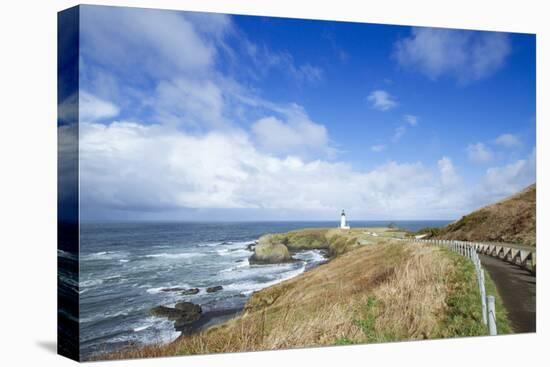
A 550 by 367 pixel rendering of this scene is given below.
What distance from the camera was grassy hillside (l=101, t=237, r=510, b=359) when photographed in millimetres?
9258

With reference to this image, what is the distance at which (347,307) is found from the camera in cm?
970

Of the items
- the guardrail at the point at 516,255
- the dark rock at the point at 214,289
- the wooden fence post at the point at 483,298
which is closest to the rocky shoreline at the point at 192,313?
the dark rock at the point at 214,289

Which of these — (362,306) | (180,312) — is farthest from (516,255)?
(180,312)

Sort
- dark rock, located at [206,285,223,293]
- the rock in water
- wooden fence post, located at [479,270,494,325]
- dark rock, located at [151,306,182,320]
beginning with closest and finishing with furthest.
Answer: dark rock, located at [151,306,182,320]
dark rock, located at [206,285,223,293]
wooden fence post, located at [479,270,494,325]
the rock in water

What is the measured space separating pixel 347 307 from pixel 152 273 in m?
3.46

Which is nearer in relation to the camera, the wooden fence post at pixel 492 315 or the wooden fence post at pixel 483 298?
the wooden fence post at pixel 492 315

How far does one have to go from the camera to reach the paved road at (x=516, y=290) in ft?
34.4

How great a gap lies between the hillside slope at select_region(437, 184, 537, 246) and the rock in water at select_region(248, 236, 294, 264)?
3.34 metres

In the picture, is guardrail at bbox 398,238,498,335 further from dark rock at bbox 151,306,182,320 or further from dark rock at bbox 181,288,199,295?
dark rock at bbox 151,306,182,320

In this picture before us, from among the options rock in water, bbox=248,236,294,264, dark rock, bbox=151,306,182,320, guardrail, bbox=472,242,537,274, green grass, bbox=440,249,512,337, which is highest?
rock in water, bbox=248,236,294,264

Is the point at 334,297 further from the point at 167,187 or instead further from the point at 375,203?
the point at 167,187

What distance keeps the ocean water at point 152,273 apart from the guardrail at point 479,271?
3.19 m

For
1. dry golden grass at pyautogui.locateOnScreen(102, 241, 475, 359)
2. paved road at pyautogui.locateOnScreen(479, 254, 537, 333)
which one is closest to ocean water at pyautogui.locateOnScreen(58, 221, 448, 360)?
dry golden grass at pyautogui.locateOnScreen(102, 241, 475, 359)

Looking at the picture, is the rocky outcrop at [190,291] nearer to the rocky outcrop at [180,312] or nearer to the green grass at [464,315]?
the rocky outcrop at [180,312]
